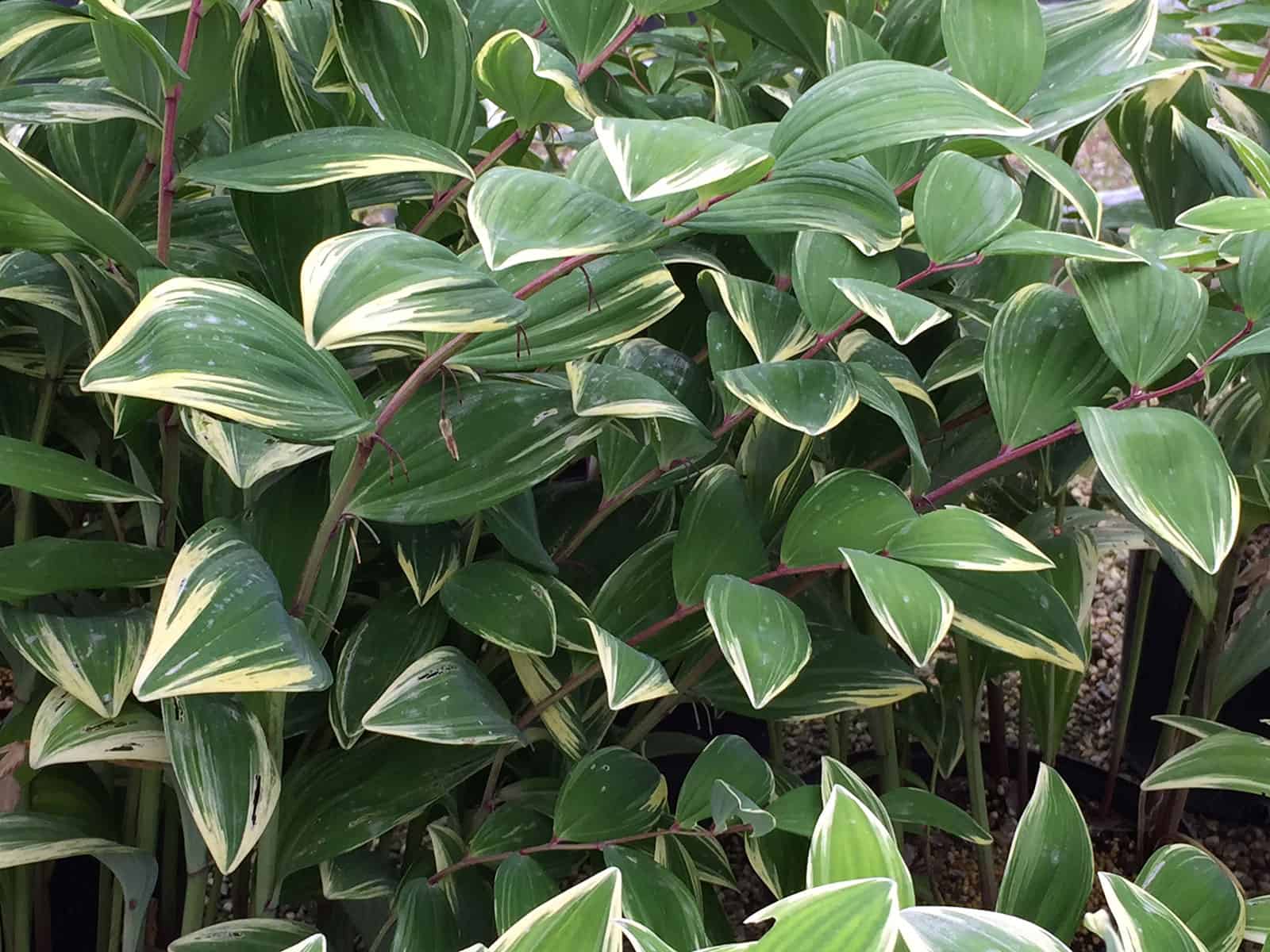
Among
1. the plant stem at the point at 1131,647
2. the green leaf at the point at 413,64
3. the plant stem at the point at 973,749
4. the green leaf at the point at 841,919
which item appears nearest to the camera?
the green leaf at the point at 841,919

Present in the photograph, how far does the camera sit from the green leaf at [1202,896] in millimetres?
401

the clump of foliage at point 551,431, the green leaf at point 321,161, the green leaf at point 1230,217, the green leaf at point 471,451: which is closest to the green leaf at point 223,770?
the clump of foliage at point 551,431

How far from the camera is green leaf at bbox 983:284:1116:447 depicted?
0.43 m

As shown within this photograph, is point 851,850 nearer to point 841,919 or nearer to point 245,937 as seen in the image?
point 841,919

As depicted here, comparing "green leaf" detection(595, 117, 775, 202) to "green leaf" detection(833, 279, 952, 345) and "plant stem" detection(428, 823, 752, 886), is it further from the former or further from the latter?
"plant stem" detection(428, 823, 752, 886)

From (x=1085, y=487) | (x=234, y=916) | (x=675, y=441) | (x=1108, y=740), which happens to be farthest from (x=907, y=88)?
(x=1085, y=487)

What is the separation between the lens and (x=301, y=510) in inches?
18.2

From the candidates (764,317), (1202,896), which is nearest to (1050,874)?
(1202,896)

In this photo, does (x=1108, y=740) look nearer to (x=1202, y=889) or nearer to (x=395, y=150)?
(x=1202, y=889)

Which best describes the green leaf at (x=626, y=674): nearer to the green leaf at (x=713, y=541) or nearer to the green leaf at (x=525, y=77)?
the green leaf at (x=713, y=541)

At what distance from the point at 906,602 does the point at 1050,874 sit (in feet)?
0.51

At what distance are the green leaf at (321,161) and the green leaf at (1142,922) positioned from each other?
334mm

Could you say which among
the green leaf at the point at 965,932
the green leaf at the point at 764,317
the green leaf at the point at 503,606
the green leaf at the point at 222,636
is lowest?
the green leaf at the point at 503,606

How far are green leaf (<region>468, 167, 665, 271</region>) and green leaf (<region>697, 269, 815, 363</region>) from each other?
4.7 inches
